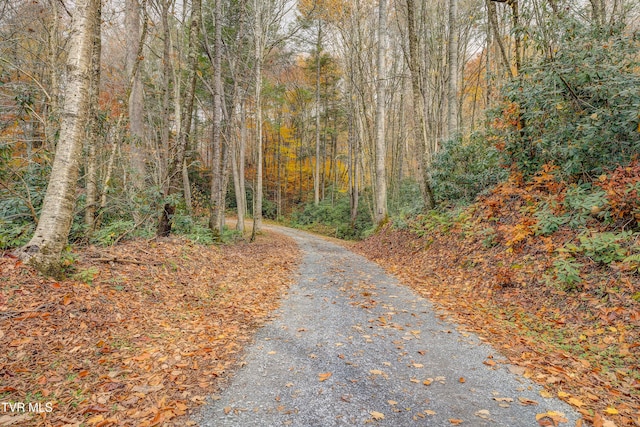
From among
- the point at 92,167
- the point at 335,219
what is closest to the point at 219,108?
the point at 92,167

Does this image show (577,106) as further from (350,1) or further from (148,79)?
(148,79)

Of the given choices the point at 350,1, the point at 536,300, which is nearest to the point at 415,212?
the point at 536,300

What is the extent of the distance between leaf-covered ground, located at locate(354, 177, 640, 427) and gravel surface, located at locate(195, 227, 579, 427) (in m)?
0.38

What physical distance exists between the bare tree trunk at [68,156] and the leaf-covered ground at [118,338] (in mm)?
363

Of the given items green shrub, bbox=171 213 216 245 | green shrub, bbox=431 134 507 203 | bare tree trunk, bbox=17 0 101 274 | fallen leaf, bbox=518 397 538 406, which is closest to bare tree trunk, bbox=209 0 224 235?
green shrub, bbox=171 213 216 245

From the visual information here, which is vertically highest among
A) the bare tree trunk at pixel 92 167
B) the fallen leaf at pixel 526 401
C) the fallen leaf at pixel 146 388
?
the bare tree trunk at pixel 92 167

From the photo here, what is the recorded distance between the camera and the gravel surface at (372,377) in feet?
8.80

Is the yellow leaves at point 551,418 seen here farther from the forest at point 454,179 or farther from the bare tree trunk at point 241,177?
the bare tree trunk at point 241,177

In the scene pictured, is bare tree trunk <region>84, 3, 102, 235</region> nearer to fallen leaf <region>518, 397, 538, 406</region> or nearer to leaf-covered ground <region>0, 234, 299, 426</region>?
leaf-covered ground <region>0, 234, 299, 426</region>

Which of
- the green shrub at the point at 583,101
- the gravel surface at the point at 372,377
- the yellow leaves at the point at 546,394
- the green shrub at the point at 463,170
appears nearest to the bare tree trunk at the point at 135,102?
the gravel surface at the point at 372,377

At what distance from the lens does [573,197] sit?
5.99 meters

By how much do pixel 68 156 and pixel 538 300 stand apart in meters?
7.33

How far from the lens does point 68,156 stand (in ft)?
14.3

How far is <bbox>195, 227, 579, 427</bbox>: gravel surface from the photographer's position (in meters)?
2.68
